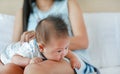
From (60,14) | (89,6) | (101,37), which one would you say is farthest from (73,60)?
(89,6)

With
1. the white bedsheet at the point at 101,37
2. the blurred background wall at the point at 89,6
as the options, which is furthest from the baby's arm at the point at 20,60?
the blurred background wall at the point at 89,6

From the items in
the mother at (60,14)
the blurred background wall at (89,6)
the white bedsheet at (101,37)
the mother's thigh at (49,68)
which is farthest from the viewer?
the blurred background wall at (89,6)

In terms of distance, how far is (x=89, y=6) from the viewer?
1.86m

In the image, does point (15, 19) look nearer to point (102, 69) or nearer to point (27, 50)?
point (27, 50)

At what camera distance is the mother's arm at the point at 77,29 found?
4.27 ft

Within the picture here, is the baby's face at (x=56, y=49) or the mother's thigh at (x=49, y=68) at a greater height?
the baby's face at (x=56, y=49)

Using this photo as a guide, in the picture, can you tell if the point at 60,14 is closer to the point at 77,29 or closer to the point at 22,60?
the point at 77,29

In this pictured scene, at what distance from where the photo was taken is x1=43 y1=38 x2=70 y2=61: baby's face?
102 centimetres

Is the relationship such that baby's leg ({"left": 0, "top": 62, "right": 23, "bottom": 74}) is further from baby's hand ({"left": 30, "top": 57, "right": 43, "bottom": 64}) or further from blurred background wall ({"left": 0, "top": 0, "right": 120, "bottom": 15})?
blurred background wall ({"left": 0, "top": 0, "right": 120, "bottom": 15})

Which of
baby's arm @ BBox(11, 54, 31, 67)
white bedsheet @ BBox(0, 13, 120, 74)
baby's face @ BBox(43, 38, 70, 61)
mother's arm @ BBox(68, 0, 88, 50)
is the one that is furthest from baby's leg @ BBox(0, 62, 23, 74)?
white bedsheet @ BBox(0, 13, 120, 74)

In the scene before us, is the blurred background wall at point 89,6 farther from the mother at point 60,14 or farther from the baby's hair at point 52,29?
the baby's hair at point 52,29

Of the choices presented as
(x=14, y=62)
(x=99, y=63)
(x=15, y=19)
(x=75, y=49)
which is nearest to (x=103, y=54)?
(x=99, y=63)

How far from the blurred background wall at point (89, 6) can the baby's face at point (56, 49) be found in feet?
2.80

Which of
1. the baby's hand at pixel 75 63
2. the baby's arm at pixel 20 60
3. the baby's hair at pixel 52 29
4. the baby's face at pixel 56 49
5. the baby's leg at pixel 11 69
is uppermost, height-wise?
the baby's hair at pixel 52 29
